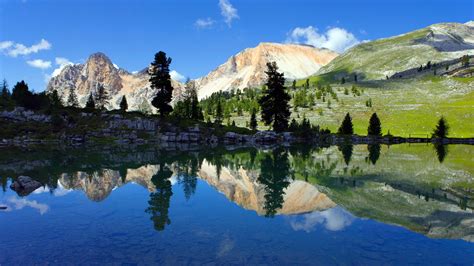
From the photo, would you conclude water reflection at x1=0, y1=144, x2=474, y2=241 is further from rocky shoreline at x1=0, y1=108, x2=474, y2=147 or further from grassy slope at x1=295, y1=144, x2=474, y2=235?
rocky shoreline at x1=0, y1=108, x2=474, y2=147

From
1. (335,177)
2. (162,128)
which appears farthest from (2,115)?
(335,177)

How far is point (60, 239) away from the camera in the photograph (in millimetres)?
18688

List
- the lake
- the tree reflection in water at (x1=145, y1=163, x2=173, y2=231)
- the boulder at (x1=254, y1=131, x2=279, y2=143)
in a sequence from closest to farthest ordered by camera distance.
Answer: the lake < the tree reflection in water at (x1=145, y1=163, x2=173, y2=231) < the boulder at (x1=254, y1=131, x2=279, y2=143)

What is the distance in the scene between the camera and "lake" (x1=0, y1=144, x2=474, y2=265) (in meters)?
16.6

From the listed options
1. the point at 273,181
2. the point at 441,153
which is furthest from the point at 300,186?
the point at 441,153

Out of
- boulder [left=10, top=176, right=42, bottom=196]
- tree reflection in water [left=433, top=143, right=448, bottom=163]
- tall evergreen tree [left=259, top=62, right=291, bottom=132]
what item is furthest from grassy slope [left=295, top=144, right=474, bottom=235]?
tall evergreen tree [left=259, top=62, right=291, bottom=132]

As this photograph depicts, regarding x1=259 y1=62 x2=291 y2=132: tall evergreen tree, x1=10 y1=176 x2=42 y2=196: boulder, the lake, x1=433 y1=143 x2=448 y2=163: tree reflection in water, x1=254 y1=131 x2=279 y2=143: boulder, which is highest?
x1=259 y1=62 x2=291 y2=132: tall evergreen tree

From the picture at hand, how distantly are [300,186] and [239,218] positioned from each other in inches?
466

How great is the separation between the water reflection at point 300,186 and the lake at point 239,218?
0.39 ft

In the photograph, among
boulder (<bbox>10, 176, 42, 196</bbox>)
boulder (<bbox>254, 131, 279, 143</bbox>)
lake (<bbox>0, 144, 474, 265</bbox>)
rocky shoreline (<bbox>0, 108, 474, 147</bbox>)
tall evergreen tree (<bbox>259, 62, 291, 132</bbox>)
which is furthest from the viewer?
tall evergreen tree (<bbox>259, 62, 291, 132</bbox>)

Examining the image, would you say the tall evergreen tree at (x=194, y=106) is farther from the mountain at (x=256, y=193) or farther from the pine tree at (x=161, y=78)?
the mountain at (x=256, y=193)

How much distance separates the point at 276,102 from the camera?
104938 millimetres

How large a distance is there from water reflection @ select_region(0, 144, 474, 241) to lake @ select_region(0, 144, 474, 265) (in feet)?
0.39

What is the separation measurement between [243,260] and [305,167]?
3257 cm
